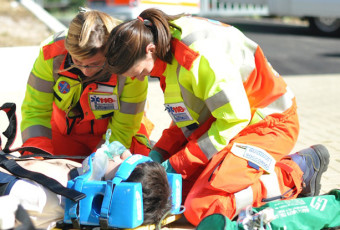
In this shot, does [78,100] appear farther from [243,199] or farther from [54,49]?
[243,199]

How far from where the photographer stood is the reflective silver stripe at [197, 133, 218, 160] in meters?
3.34

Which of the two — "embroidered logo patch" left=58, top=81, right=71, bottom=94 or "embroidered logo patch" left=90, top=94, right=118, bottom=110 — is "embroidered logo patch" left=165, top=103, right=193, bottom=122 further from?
"embroidered logo patch" left=58, top=81, right=71, bottom=94

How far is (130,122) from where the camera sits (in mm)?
4145

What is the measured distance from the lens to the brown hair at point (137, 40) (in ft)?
10.4

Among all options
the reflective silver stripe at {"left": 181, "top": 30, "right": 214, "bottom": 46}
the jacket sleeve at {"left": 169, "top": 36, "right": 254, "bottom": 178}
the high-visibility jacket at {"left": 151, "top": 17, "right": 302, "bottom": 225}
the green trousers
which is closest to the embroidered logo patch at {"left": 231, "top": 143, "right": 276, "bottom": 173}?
the high-visibility jacket at {"left": 151, "top": 17, "right": 302, "bottom": 225}

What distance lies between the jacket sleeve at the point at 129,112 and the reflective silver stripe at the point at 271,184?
3.59 feet

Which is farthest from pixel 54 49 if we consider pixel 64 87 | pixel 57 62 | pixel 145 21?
pixel 145 21

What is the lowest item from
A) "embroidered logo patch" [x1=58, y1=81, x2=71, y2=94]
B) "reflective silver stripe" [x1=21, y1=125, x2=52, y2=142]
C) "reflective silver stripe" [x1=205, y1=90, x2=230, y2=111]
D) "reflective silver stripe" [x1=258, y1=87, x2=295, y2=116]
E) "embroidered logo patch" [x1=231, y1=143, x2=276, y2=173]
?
"reflective silver stripe" [x1=21, y1=125, x2=52, y2=142]

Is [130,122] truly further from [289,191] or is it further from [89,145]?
[289,191]

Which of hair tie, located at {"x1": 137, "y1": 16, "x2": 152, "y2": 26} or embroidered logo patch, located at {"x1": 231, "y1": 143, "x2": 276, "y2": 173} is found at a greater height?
hair tie, located at {"x1": 137, "y1": 16, "x2": 152, "y2": 26}

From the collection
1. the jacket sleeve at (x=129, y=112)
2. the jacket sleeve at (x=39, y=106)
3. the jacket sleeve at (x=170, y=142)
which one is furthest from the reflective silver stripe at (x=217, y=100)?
the jacket sleeve at (x=39, y=106)

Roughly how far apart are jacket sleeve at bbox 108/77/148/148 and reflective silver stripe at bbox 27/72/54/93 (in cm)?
48

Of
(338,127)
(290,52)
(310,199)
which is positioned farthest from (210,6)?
(310,199)

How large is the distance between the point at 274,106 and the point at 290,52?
7.76 m
